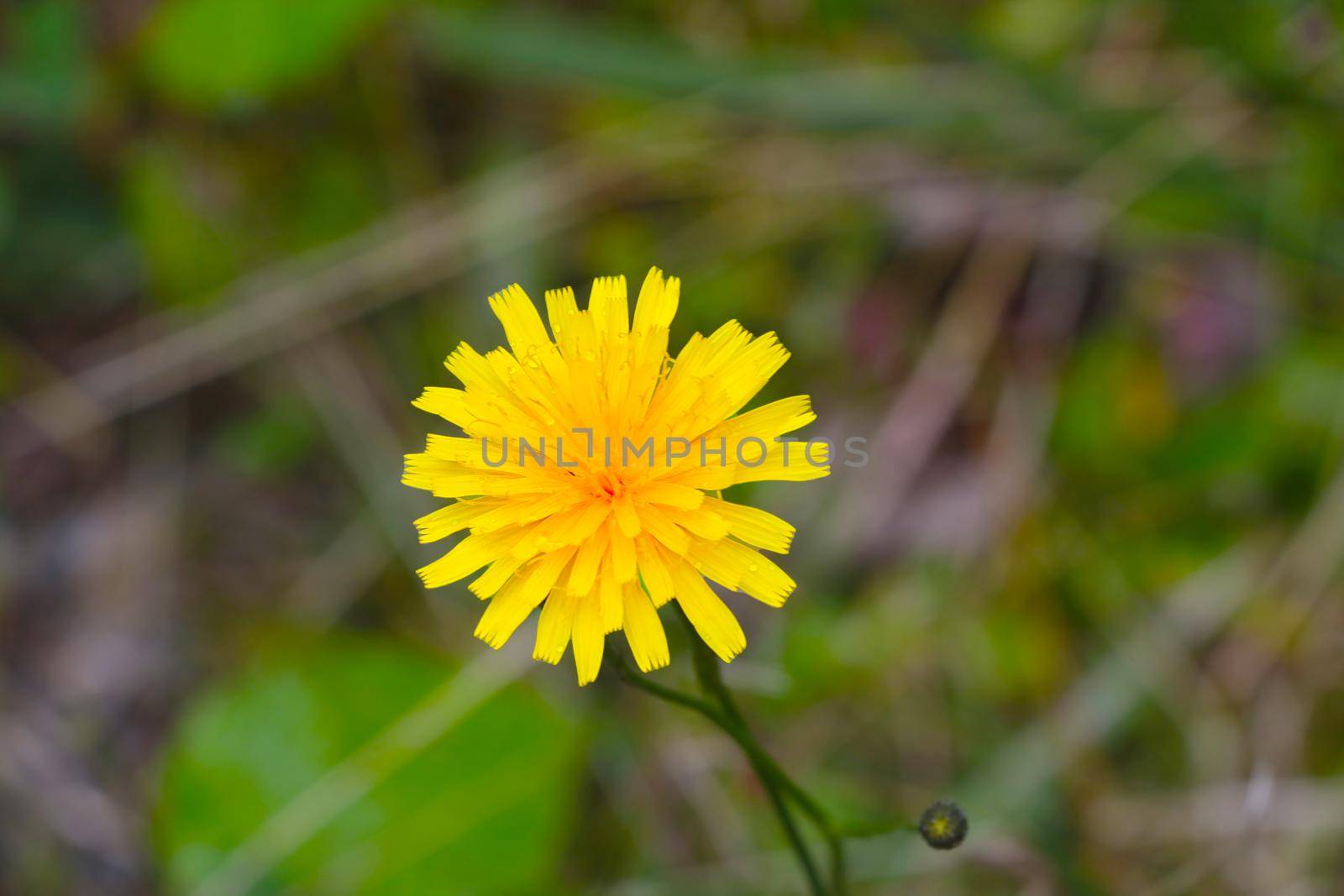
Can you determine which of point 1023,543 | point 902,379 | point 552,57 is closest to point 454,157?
point 552,57

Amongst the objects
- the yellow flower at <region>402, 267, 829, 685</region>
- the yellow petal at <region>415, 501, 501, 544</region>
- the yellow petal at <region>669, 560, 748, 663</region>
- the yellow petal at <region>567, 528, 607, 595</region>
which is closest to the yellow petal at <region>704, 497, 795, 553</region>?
the yellow flower at <region>402, 267, 829, 685</region>

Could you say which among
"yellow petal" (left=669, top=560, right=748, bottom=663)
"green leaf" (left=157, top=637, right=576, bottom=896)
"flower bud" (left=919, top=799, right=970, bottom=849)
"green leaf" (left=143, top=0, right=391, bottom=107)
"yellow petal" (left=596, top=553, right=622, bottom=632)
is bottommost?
"flower bud" (left=919, top=799, right=970, bottom=849)

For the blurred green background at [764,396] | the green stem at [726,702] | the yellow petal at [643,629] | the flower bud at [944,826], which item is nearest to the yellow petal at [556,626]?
the yellow petal at [643,629]

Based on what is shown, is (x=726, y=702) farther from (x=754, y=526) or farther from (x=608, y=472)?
(x=608, y=472)

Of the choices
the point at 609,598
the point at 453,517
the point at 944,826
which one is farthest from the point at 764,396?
the point at 944,826

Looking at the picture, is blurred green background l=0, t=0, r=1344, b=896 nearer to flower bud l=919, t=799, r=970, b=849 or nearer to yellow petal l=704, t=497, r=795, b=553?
flower bud l=919, t=799, r=970, b=849

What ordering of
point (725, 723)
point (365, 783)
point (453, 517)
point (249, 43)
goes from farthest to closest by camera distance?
1. point (249, 43)
2. point (365, 783)
3. point (453, 517)
4. point (725, 723)
